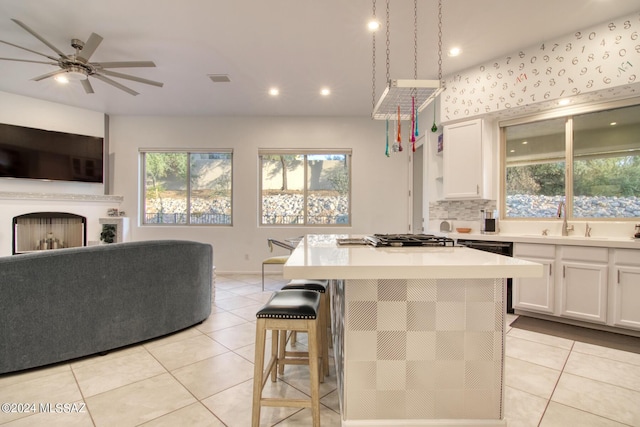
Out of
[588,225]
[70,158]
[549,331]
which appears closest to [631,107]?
[588,225]

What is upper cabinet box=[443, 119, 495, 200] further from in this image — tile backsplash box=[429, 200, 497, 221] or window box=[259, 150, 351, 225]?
window box=[259, 150, 351, 225]

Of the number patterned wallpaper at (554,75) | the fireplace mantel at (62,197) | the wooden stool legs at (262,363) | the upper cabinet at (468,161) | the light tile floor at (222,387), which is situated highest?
the number patterned wallpaper at (554,75)

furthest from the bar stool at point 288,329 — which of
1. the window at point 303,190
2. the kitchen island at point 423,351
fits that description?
the window at point 303,190

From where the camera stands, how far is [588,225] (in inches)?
121

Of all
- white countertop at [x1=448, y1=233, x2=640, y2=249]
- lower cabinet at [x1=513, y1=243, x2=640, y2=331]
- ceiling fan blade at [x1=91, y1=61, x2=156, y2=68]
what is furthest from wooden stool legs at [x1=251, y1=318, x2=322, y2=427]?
ceiling fan blade at [x1=91, y1=61, x2=156, y2=68]

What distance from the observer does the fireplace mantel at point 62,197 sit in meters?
4.39

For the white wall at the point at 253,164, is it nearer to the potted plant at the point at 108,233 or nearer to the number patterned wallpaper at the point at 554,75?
the potted plant at the point at 108,233

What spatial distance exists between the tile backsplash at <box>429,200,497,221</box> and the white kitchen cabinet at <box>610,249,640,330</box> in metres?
1.31

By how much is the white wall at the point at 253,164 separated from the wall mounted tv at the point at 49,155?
35cm

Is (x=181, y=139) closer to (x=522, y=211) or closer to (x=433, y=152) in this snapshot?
(x=433, y=152)

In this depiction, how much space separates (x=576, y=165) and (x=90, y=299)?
4.71m

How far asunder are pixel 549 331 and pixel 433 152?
2.53 metres

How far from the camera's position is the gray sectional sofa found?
193cm

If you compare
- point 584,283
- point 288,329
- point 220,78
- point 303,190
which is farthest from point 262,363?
point 303,190
